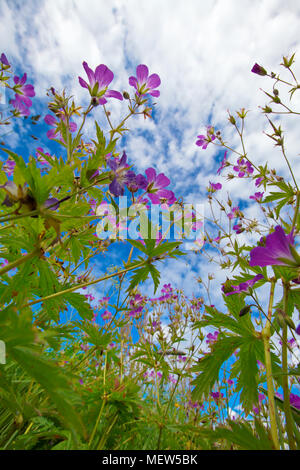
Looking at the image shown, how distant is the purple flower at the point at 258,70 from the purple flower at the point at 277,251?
2.33 meters

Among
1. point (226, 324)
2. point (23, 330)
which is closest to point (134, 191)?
point (226, 324)

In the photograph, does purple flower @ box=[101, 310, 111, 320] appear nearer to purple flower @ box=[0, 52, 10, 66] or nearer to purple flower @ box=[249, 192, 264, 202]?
purple flower @ box=[249, 192, 264, 202]

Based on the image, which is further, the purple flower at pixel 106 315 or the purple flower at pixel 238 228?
the purple flower at pixel 106 315

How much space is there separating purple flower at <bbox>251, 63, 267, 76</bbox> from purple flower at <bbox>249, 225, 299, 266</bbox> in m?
2.33

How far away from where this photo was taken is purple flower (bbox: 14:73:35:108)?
2.57 meters

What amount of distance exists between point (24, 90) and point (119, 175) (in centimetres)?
212

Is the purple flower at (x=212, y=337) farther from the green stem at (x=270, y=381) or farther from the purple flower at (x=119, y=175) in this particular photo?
the purple flower at (x=119, y=175)

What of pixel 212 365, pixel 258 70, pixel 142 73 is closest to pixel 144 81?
pixel 142 73

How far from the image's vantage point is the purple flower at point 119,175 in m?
1.18

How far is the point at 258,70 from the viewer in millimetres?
2518

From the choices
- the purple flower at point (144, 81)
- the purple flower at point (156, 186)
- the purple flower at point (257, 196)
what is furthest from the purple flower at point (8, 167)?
the purple flower at point (257, 196)

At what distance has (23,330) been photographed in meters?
0.60

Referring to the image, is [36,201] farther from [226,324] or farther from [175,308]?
[175,308]
